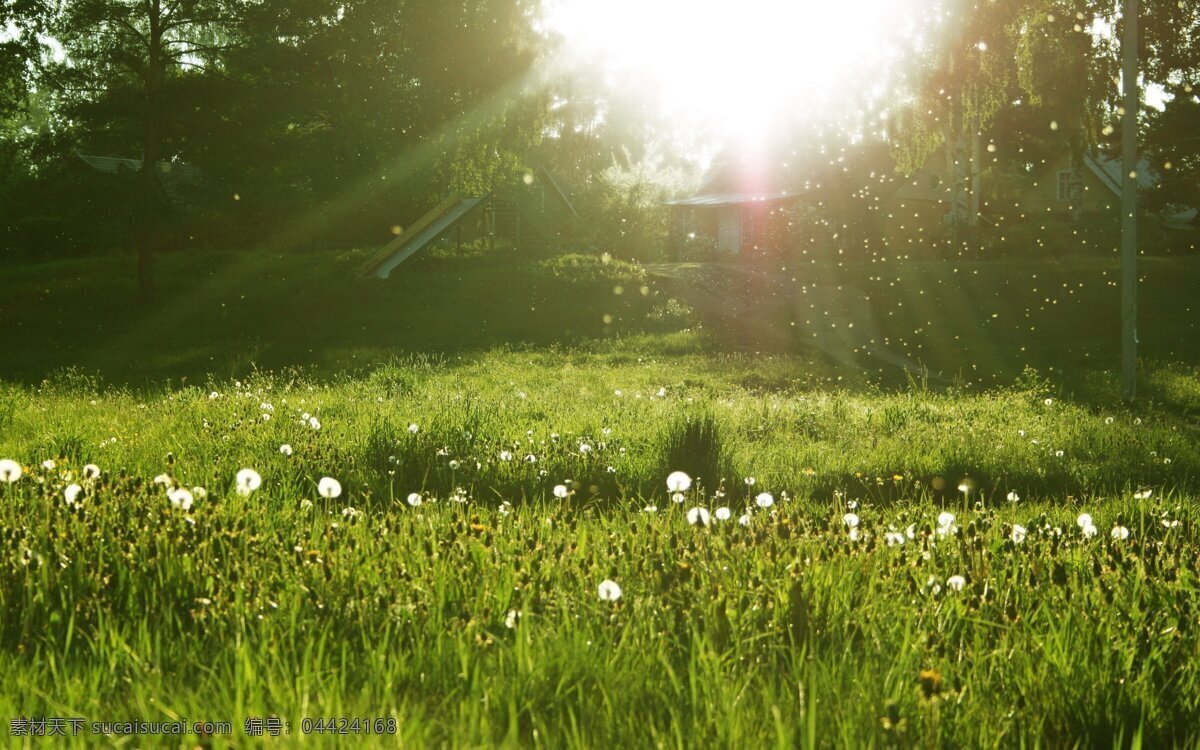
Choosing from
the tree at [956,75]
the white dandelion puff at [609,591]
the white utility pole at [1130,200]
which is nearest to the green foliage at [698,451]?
the white dandelion puff at [609,591]

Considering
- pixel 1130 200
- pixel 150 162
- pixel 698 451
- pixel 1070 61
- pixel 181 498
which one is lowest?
pixel 698 451

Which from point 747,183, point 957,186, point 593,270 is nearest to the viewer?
point 593,270

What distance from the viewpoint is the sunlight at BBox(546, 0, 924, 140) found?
24.5m

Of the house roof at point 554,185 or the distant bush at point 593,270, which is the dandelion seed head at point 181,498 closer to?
the distant bush at point 593,270

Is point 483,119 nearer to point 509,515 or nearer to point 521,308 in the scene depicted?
point 521,308

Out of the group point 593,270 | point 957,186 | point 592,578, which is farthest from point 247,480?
point 957,186

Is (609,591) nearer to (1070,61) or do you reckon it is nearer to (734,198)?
(1070,61)

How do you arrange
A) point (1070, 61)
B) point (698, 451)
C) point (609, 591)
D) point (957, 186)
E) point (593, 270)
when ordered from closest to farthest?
point (609, 591), point (698, 451), point (1070, 61), point (593, 270), point (957, 186)

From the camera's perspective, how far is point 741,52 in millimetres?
33656

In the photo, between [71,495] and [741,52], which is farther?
[741,52]

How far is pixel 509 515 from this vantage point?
13.9 ft

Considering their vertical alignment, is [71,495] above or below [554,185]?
below

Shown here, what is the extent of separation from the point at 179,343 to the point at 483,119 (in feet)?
44.4

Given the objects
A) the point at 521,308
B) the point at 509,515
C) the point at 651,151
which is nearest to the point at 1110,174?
the point at 651,151
